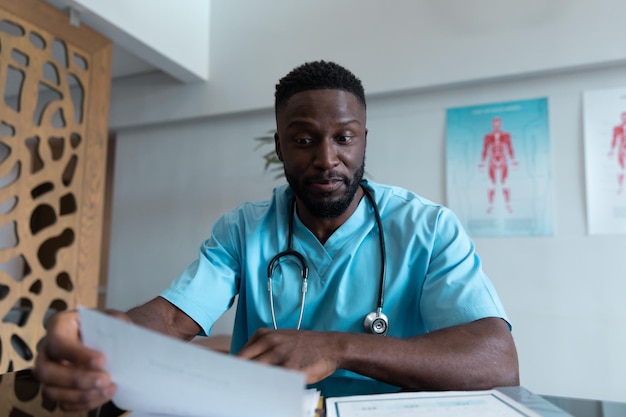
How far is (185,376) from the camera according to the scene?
39 centimetres

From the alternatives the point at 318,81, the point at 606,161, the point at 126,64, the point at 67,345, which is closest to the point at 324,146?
the point at 318,81

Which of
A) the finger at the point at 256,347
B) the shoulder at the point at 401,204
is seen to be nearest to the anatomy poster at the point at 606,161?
the shoulder at the point at 401,204

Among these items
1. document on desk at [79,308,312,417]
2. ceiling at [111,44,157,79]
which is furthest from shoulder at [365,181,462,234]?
ceiling at [111,44,157,79]

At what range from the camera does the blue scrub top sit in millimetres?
824

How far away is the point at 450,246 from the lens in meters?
0.86

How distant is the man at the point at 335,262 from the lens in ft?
2.58

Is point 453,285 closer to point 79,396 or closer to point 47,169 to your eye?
point 79,396

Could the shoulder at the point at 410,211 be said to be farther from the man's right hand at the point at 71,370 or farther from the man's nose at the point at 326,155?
the man's right hand at the point at 71,370

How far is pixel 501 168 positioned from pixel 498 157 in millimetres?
54

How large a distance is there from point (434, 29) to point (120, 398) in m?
2.26

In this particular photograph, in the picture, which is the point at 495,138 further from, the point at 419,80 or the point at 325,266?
the point at 325,266

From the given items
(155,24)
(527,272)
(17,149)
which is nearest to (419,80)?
(527,272)

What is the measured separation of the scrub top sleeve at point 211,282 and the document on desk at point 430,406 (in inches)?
16.5

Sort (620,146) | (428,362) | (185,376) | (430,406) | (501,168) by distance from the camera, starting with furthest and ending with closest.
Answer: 1. (501,168)
2. (620,146)
3. (428,362)
4. (430,406)
5. (185,376)
